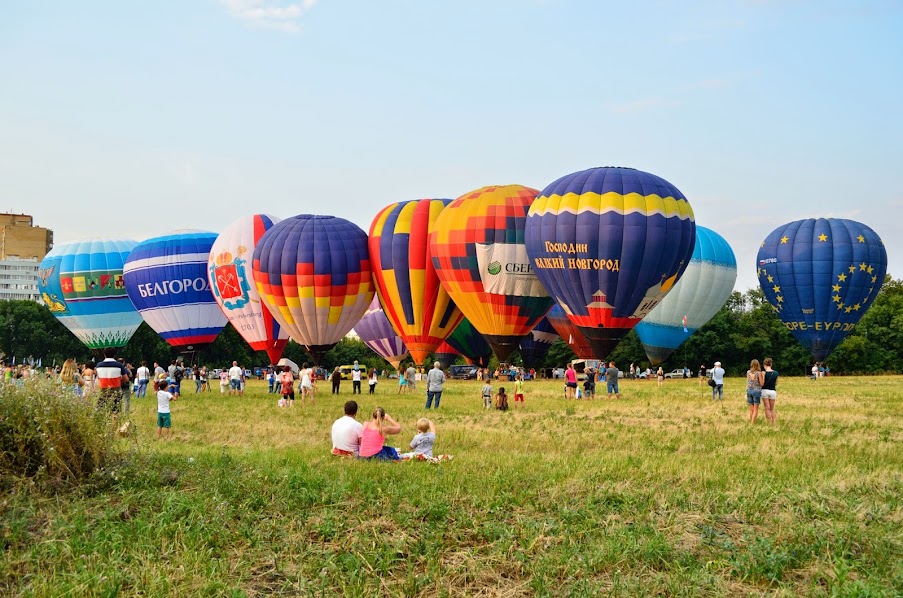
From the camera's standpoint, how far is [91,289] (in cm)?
5894

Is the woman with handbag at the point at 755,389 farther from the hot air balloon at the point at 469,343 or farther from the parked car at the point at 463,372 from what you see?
the hot air balloon at the point at 469,343

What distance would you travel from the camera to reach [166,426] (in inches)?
749

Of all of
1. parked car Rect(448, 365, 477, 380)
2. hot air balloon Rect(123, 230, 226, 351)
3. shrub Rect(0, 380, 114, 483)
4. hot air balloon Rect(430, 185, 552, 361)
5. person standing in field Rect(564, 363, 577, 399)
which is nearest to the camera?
shrub Rect(0, 380, 114, 483)

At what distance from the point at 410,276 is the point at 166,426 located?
2958 centimetres

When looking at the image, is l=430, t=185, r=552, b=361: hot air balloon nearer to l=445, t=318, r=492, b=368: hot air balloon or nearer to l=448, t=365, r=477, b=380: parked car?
l=448, t=365, r=477, b=380: parked car

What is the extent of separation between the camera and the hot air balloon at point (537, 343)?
7069 cm

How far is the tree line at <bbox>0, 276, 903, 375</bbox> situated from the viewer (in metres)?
83.2

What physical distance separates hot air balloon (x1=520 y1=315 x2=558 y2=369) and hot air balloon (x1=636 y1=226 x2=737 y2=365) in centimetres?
1079

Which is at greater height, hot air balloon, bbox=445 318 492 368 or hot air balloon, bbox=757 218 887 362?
hot air balloon, bbox=757 218 887 362

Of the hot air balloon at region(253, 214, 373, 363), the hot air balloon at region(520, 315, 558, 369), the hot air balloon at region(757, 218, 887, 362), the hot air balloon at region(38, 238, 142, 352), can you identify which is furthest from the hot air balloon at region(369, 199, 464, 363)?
the hot air balloon at region(757, 218, 887, 362)

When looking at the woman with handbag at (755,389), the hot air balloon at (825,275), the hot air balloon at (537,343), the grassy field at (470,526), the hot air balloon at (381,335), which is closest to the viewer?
the grassy field at (470,526)

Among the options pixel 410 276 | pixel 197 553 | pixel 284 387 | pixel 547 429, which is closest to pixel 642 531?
pixel 197 553

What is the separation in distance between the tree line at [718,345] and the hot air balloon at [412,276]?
95.0 feet

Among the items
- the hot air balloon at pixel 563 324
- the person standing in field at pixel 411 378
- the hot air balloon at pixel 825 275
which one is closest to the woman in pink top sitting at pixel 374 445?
the person standing in field at pixel 411 378
